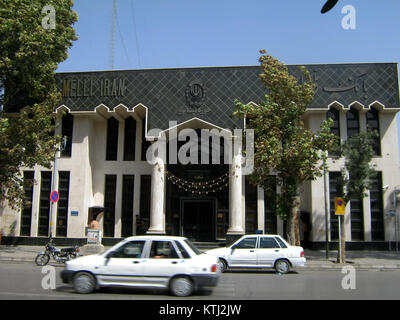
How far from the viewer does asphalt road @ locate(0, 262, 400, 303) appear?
959cm

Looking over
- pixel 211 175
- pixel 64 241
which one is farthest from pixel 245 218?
pixel 64 241

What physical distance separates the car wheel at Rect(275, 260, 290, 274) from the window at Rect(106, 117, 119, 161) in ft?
47.2

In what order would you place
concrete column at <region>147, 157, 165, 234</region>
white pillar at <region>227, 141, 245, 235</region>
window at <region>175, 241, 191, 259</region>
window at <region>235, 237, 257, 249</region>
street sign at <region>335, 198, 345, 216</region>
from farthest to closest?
concrete column at <region>147, 157, 165, 234</region> < white pillar at <region>227, 141, 245, 235</region> < street sign at <region>335, 198, 345, 216</region> < window at <region>235, 237, 257, 249</region> < window at <region>175, 241, 191, 259</region>

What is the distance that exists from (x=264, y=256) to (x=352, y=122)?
12600 millimetres

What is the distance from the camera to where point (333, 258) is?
64.1 ft

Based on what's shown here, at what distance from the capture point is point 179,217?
81.4ft

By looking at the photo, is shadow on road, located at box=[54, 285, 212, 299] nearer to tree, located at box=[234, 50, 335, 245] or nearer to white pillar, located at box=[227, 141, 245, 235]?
tree, located at box=[234, 50, 335, 245]

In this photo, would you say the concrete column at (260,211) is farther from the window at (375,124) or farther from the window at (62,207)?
the window at (62,207)

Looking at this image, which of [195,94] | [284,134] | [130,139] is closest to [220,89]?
[195,94]

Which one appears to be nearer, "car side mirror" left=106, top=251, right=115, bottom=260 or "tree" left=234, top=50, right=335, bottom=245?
"car side mirror" left=106, top=251, right=115, bottom=260

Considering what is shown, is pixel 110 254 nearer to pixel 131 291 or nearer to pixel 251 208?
pixel 131 291

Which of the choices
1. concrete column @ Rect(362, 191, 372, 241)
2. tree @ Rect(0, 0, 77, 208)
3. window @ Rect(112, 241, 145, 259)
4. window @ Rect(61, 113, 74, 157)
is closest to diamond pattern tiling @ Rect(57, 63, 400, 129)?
window @ Rect(61, 113, 74, 157)

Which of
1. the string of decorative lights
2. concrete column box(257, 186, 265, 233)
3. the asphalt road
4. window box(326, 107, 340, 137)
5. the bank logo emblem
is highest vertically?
the bank logo emblem

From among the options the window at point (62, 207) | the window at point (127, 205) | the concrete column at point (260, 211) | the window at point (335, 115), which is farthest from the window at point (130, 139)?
the window at point (335, 115)
